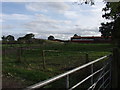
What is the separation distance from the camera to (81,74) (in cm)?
1042

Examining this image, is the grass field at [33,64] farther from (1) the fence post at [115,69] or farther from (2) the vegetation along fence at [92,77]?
(1) the fence post at [115,69]

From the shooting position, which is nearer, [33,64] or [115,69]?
[115,69]

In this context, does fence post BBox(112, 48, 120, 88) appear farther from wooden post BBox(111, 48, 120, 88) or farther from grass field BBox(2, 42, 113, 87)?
grass field BBox(2, 42, 113, 87)

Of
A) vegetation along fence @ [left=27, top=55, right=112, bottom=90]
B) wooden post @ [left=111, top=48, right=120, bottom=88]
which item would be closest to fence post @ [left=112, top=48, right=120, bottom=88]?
wooden post @ [left=111, top=48, right=120, bottom=88]

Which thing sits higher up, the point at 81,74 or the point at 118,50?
the point at 118,50

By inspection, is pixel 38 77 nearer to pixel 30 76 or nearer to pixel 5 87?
pixel 30 76

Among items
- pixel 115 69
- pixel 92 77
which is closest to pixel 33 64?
pixel 115 69

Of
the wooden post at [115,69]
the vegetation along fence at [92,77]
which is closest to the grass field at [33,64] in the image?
the vegetation along fence at [92,77]

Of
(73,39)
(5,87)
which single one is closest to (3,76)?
(5,87)

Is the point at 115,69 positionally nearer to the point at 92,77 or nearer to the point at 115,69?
the point at 115,69

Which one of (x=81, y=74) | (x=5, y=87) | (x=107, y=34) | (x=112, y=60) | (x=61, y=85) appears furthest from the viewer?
(x=107, y=34)

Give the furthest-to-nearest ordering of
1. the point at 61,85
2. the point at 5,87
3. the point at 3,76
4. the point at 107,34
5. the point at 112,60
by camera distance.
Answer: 1. the point at 107,34
2. the point at 3,76
3. the point at 61,85
4. the point at 5,87
5. the point at 112,60

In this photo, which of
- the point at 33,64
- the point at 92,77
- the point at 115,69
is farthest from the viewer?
the point at 33,64

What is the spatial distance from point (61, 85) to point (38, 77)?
6.86ft
